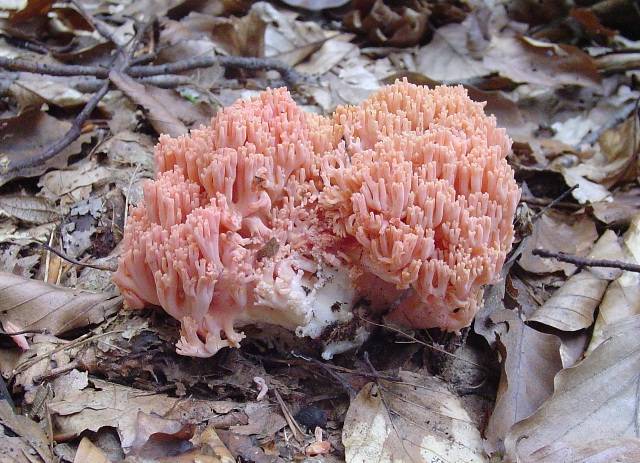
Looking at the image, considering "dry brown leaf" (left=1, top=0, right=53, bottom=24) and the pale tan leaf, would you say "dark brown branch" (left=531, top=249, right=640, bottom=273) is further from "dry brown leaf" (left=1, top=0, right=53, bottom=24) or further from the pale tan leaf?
"dry brown leaf" (left=1, top=0, right=53, bottom=24)

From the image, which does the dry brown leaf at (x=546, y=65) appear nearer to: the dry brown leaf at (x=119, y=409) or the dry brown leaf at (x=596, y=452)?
the dry brown leaf at (x=596, y=452)

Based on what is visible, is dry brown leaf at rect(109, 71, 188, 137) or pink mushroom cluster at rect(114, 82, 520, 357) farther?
dry brown leaf at rect(109, 71, 188, 137)

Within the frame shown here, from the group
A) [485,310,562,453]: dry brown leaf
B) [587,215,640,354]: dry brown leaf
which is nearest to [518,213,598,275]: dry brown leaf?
[587,215,640,354]: dry brown leaf

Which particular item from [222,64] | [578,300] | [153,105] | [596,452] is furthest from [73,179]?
[596,452]

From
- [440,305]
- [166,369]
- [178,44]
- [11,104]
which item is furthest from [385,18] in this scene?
[166,369]

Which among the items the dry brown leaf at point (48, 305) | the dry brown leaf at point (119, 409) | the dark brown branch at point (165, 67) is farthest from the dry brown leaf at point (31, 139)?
the dry brown leaf at point (119, 409)

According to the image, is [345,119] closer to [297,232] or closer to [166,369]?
[297,232]

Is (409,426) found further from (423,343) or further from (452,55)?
(452,55)
